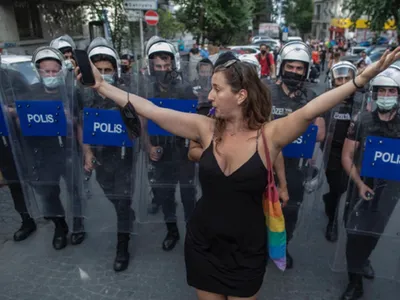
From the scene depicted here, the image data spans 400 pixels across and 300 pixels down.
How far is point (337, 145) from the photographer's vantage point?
3562 mm

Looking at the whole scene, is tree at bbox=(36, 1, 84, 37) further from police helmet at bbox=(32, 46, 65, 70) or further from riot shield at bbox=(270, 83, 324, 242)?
riot shield at bbox=(270, 83, 324, 242)

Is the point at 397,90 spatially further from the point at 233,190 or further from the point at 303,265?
the point at 303,265

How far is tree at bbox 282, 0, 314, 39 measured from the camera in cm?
6350

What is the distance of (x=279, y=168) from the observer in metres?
2.47

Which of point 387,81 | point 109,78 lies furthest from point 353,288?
point 109,78

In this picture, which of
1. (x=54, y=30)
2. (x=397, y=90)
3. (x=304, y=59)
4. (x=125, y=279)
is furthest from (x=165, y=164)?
(x=54, y=30)

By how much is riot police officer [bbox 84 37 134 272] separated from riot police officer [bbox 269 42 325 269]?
125 cm

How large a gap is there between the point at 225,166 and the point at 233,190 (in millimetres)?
127

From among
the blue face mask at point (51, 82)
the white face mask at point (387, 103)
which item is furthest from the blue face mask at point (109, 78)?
the white face mask at point (387, 103)

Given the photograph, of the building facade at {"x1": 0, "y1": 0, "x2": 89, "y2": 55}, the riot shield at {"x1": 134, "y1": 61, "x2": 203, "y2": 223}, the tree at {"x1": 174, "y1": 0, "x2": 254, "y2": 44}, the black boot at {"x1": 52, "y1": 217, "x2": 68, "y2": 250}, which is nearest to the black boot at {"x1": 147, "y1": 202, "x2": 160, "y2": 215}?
the riot shield at {"x1": 134, "y1": 61, "x2": 203, "y2": 223}

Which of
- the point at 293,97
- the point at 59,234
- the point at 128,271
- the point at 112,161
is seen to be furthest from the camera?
the point at 59,234

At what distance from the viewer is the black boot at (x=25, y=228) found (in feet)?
12.5

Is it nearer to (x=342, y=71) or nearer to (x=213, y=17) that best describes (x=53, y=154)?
(x=342, y=71)

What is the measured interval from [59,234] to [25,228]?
0.48m
